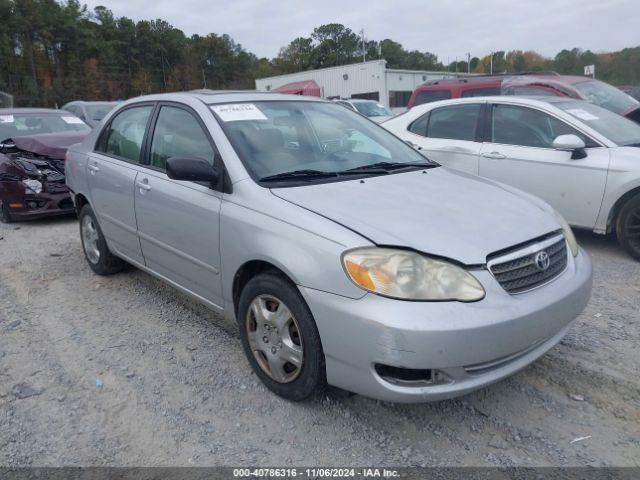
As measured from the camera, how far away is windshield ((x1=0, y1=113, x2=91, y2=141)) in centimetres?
785

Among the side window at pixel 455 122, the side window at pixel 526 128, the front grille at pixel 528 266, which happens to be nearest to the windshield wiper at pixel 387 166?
the front grille at pixel 528 266

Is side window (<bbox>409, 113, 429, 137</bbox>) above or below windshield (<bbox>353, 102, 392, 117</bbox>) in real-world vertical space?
above

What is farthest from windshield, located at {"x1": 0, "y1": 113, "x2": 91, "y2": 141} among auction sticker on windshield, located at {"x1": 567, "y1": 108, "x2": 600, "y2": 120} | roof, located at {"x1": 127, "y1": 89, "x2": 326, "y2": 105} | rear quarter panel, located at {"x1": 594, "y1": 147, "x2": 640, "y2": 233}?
rear quarter panel, located at {"x1": 594, "y1": 147, "x2": 640, "y2": 233}

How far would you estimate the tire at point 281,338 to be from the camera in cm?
247

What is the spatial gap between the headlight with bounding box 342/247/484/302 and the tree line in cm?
4944

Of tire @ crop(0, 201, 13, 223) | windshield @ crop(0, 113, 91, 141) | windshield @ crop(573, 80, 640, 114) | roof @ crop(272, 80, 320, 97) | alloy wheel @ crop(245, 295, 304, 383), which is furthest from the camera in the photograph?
roof @ crop(272, 80, 320, 97)

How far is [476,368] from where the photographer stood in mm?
2277

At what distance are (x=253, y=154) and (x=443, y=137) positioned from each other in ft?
11.8

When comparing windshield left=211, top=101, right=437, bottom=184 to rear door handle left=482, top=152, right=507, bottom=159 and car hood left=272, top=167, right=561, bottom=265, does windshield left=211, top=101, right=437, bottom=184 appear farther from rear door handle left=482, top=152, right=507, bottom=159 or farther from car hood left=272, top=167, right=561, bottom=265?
rear door handle left=482, top=152, right=507, bottom=159

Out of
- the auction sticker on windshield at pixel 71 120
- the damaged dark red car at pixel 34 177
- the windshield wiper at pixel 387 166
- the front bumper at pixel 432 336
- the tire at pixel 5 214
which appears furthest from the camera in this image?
the auction sticker on windshield at pixel 71 120

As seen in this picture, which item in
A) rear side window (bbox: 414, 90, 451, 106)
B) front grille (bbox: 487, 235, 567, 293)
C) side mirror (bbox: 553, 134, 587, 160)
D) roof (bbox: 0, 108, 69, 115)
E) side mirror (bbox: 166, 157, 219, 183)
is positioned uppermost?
rear side window (bbox: 414, 90, 451, 106)

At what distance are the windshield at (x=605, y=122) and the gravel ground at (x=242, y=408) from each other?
1.99 m

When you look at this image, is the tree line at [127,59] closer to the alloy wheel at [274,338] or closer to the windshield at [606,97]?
the windshield at [606,97]

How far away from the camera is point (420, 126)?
20.9 ft
